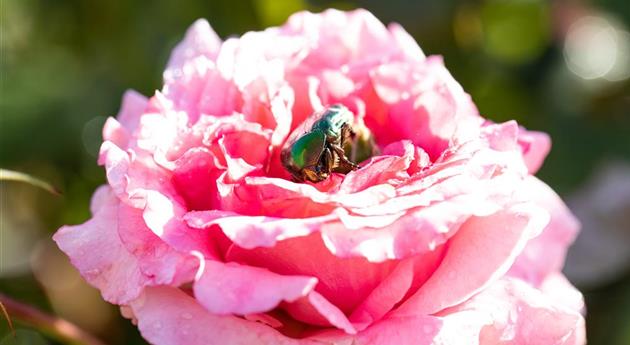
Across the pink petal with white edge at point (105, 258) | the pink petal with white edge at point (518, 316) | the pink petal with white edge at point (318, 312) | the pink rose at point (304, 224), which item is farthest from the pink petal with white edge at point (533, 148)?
the pink petal with white edge at point (105, 258)

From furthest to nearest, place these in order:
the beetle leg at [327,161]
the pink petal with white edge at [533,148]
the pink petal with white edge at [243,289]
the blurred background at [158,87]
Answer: the blurred background at [158,87] → the pink petal with white edge at [533,148] → the beetle leg at [327,161] → the pink petal with white edge at [243,289]

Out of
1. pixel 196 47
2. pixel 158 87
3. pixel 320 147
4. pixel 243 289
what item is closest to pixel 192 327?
pixel 243 289

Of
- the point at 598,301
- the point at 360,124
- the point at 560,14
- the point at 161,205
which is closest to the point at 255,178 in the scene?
the point at 161,205

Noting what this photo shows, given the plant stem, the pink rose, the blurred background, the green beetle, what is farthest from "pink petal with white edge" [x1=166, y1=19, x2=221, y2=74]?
the blurred background

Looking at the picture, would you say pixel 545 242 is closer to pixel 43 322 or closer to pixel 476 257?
pixel 476 257

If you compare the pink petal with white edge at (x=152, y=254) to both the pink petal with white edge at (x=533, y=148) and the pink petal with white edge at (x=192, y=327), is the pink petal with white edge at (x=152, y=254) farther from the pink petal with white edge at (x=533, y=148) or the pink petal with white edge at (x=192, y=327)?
the pink petal with white edge at (x=533, y=148)

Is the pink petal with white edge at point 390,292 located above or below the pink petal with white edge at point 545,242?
above

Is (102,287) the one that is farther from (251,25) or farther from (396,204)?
(251,25)
